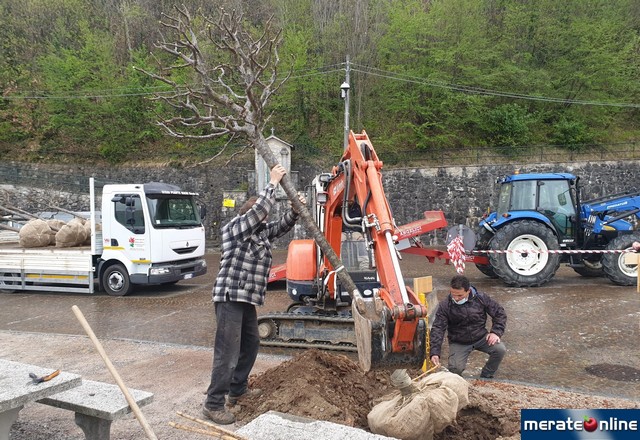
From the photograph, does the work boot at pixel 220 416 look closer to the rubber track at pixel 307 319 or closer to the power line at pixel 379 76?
the rubber track at pixel 307 319

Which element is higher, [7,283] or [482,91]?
[482,91]

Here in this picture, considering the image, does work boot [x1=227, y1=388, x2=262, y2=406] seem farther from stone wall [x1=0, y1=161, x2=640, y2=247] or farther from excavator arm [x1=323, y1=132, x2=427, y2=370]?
stone wall [x1=0, y1=161, x2=640, y2=247]

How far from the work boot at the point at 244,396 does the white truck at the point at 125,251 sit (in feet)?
23.2

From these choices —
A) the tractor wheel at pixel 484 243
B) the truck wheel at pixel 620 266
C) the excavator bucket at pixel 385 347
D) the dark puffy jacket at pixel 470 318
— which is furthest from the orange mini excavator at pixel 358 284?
the truck wheel at pixel 620 266

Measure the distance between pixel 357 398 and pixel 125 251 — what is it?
27.2 ft

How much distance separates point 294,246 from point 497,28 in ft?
82.5

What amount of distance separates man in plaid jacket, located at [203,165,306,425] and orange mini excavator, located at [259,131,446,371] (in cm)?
80

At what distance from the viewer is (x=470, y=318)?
15.9 ft

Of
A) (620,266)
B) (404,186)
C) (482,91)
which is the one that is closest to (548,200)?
(620,266)

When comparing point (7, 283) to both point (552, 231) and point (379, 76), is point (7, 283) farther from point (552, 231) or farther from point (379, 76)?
point (379, 76)

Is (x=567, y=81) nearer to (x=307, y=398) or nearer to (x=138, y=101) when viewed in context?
(x=138, y=101)

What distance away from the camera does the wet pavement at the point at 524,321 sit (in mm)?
5473

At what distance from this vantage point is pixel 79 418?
11.6 ft

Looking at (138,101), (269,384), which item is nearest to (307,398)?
(269,384)
